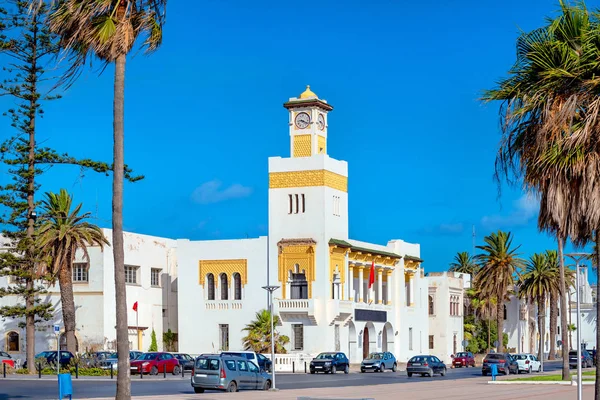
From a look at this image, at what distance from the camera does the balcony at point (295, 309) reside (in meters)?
72.8

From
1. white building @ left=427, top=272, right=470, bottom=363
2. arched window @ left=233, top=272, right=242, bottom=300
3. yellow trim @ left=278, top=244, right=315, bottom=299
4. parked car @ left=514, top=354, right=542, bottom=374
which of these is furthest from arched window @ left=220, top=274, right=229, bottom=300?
white building @ left=427, top=272, right=470, bottom=363

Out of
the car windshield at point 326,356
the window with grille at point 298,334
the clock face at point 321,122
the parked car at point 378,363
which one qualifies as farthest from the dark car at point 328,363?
the clock face at point 321,122

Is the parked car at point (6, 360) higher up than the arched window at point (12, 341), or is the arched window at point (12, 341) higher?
the arched window at point (12, 341)

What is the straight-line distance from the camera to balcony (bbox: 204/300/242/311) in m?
76.0

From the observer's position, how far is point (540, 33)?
23.1 m

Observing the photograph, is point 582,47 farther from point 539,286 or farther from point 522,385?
point 539,286

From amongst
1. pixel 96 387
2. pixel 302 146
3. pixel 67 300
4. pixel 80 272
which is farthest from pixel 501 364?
pixel 96 387

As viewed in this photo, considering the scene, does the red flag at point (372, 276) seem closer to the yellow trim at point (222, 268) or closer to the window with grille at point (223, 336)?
the yellow trim at point (222, 268)

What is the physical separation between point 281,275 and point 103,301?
1269 centimetres

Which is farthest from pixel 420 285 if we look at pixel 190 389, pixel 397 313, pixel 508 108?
pixel 508 108

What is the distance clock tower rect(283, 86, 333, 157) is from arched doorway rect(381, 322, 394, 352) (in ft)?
53.3

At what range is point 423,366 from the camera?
2403 inches

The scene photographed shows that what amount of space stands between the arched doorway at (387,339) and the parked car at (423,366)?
2020 centimetres

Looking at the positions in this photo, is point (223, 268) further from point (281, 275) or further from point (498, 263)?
point (498, 263)
